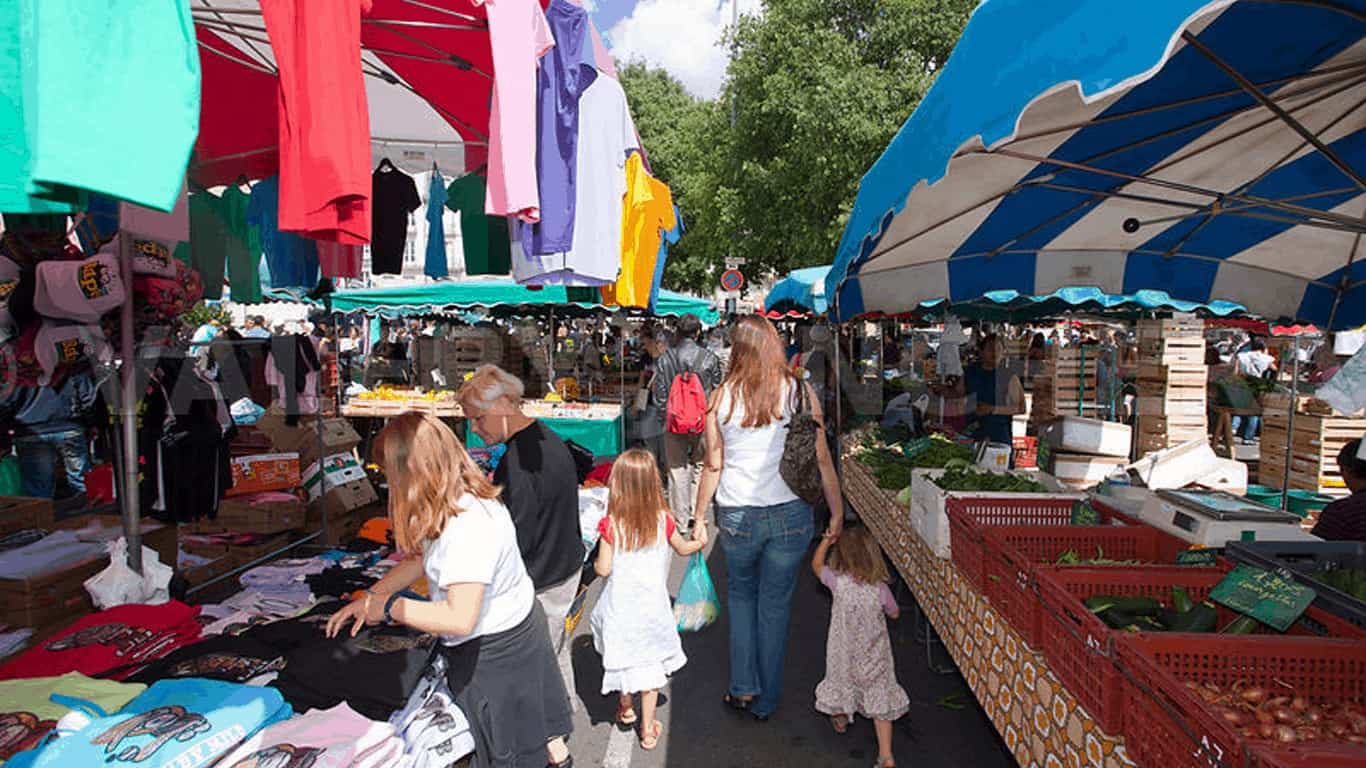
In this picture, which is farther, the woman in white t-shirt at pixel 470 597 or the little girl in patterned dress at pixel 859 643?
the little girl in patterned dress at pixel 859 643

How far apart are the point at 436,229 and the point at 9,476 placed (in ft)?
14.7

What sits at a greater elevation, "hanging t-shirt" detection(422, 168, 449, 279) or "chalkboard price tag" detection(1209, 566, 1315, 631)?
"hanging t-shirt" detection(422, 168, 449, 279)

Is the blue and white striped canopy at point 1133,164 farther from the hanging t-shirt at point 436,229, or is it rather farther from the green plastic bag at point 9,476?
the green plastic bag at point 9,476

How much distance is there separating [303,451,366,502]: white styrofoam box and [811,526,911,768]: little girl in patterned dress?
4712 mm

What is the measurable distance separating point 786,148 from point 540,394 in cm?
879

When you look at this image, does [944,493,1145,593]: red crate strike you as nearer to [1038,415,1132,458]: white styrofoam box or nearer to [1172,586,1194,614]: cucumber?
[1172,586,1194,614]: cucumber

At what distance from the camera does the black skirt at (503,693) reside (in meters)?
2.79

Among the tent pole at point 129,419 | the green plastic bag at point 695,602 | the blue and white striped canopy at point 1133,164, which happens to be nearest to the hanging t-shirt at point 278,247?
the tent pole at point 129,419

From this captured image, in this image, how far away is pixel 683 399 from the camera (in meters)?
7.70

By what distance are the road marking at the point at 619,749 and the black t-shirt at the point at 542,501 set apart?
3.16ft

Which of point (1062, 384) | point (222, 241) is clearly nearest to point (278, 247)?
point (222, 241)

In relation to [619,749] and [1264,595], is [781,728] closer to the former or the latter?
[619,749]

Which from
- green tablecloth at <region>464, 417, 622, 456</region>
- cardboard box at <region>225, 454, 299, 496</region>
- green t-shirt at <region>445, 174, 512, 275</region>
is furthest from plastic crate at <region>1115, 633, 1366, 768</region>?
green tablecloth at <region>464, 417, 622, 456</region>

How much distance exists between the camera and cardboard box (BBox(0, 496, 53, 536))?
4637 mm
